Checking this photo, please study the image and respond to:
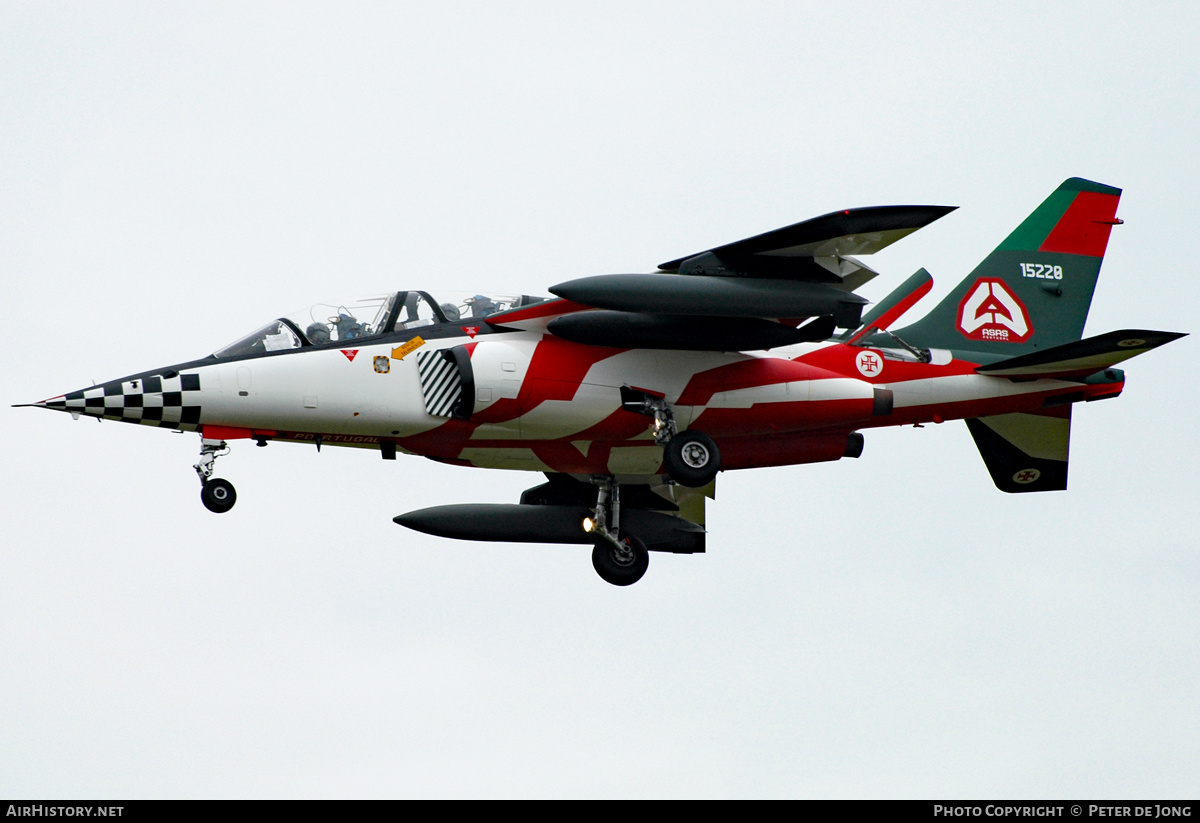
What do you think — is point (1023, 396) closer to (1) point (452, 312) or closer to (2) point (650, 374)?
(2) point (650, 374)

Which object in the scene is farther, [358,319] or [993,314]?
[993,314]

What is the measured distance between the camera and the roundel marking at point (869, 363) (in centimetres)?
1839

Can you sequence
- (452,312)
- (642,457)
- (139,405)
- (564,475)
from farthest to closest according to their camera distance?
1. (564,475)
2. (642,457)
3. (452,312)
4. (139,405)

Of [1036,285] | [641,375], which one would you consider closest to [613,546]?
[641,375]

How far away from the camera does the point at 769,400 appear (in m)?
17.7

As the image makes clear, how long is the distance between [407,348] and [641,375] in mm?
2665

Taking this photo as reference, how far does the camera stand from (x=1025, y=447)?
19875 millimetres

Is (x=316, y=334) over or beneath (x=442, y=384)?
over

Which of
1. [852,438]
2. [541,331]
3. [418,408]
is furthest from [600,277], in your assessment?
[852,438]

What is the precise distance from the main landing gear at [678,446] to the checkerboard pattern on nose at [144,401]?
15.6ft

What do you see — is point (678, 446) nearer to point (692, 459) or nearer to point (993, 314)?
point (692, 459)

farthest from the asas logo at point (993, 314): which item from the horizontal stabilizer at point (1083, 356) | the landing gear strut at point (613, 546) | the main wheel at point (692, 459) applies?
the landing gear strut at point (613, 546)

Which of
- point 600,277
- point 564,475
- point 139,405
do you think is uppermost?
point 600,277

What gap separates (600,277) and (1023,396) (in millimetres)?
6027
